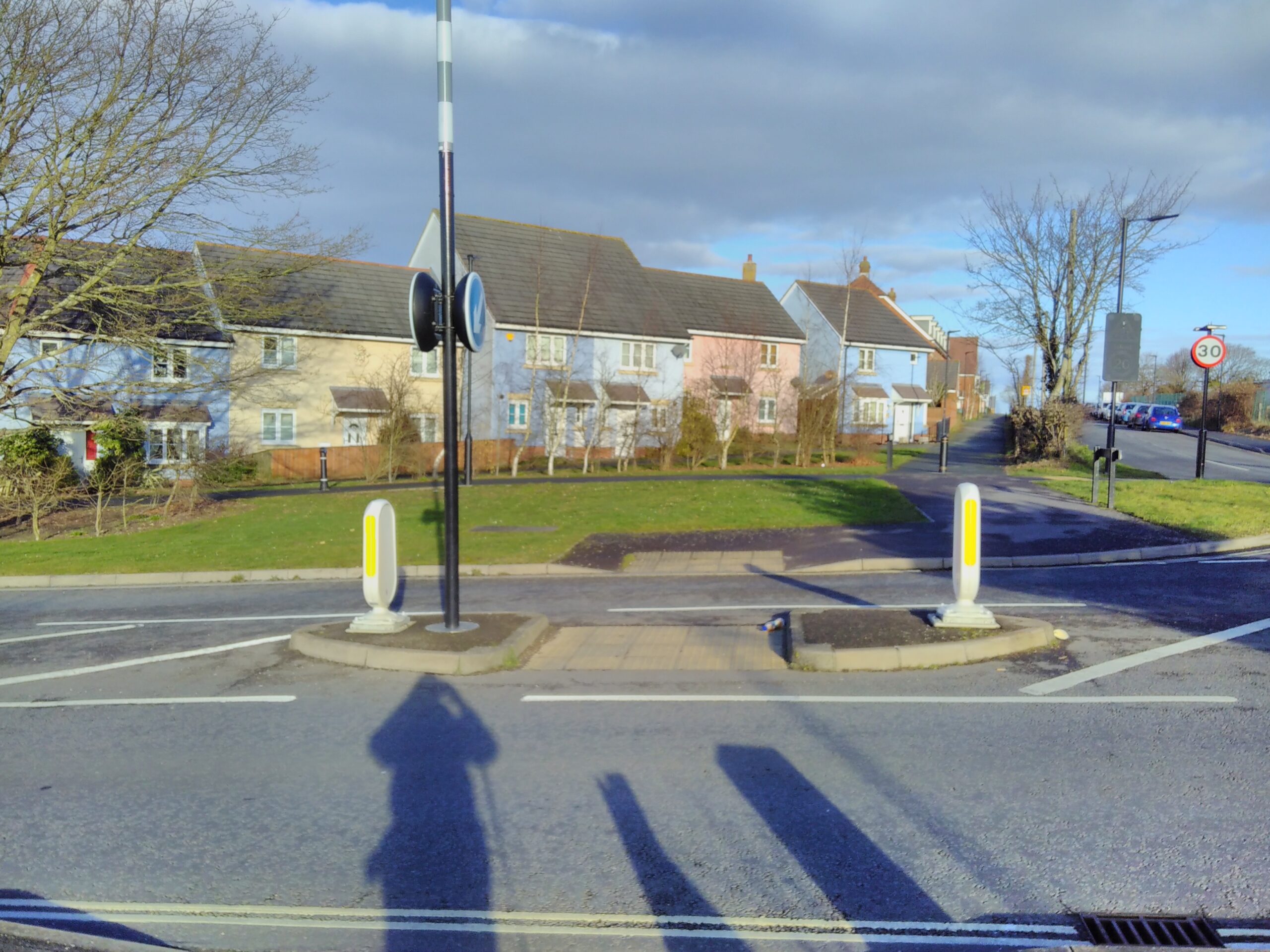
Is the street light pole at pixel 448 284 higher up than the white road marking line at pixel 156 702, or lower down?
higher up

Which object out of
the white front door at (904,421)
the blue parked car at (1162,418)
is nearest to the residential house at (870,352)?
the white front door at (904,421)

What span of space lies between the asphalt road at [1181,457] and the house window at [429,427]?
24.5 metres

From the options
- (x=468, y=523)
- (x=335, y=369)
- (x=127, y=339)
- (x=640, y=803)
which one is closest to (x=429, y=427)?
(x=335, y=369)

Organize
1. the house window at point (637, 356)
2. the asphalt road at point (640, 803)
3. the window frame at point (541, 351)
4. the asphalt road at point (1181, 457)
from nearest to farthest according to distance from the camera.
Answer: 1. the asphalt road at point (640, 803)
2. the asphalt road at point (1181, 457)
3. the window frame at point (541, 351)
4. the house window at point (637, 356)

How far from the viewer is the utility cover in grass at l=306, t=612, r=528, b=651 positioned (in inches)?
323

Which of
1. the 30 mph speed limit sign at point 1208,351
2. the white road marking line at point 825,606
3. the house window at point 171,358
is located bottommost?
the white road marking line at point 825,606

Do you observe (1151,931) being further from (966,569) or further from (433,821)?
(966,569)

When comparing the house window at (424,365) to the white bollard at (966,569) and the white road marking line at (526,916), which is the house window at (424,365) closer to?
the white bollard at (966,569)

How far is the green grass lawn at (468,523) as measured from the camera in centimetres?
1519

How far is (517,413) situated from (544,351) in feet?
9.28

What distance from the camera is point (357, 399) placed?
3766 cm

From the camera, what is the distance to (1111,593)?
1046 centimetres


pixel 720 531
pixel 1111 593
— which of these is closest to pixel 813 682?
pixel 1111 593

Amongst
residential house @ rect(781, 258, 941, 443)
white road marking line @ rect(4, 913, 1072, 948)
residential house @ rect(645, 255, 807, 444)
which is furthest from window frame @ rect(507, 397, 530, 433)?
white road marking line @ rect(4, 913, 1072, 948)
